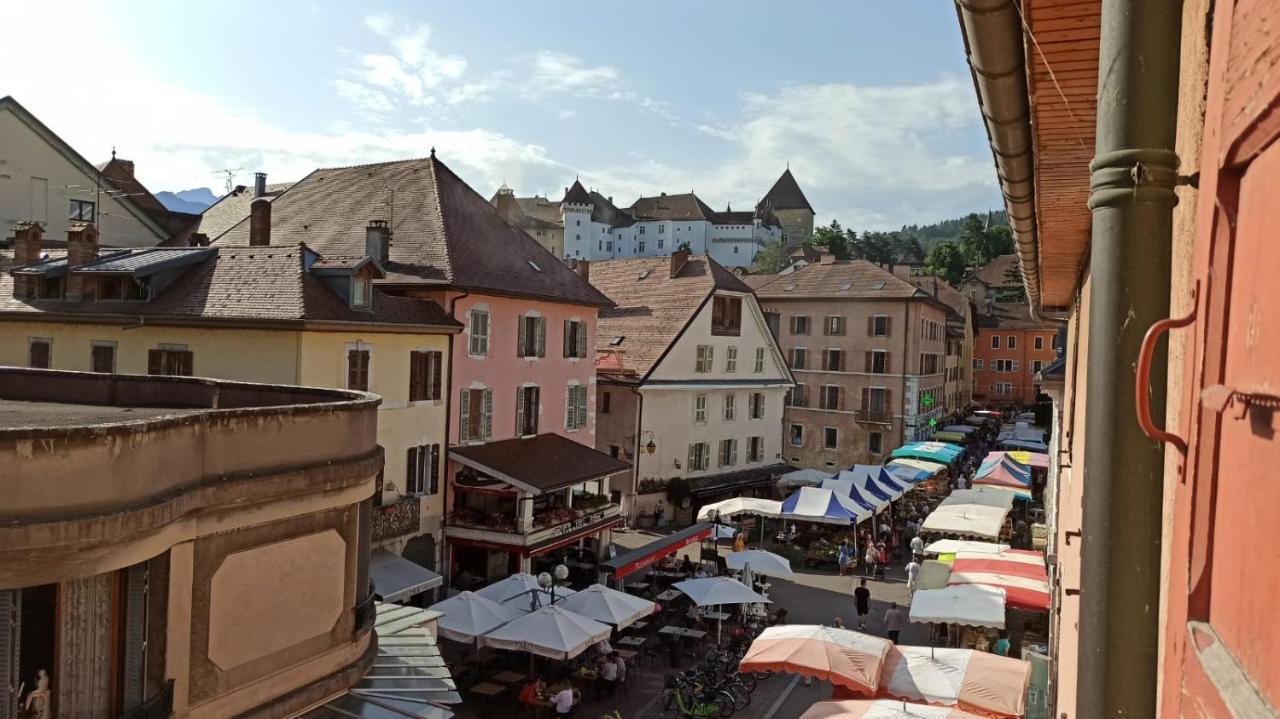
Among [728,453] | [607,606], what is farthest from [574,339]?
[607,606]

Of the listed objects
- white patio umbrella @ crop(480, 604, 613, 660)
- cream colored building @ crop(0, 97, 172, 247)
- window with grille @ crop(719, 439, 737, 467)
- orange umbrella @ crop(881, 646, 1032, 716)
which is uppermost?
cream colored building @ crop(0, 97, 172, 247)

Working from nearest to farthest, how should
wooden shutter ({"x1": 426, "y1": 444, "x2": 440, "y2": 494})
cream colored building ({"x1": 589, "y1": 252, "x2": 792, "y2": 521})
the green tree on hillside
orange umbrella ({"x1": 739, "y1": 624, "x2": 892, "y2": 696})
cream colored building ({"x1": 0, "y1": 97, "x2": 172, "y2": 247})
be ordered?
orange umbrella ({"x1": 739, "y1": 624, "x2": 892, "y2": 696})
wooden shutter ({"x1": 426, "y1": 444, "x2": 440, "y2": 494})
cream colored building ({"x1": 0, "y1": 97, "x2": 172, "y2": 247})
cream colored building ({"x1": 589, "y1": 252, "x2": 792, "y2": 521})
the green tree on hillside

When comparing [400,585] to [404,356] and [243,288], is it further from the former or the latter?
[243,288]

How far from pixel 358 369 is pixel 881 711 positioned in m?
14.8

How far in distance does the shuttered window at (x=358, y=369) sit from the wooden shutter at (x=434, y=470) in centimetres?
328

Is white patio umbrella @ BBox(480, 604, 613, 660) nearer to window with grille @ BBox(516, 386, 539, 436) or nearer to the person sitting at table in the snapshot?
the person sitting at table

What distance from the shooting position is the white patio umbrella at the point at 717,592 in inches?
848

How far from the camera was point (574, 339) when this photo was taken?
104 feet

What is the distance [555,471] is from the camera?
2691cm

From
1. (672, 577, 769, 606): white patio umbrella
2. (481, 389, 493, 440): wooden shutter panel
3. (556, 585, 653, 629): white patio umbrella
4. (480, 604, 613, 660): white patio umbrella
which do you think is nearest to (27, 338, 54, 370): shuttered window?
(481, 389, 493, 440): wooden shutter panel

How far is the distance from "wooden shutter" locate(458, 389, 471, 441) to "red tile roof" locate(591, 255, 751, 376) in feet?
35.9

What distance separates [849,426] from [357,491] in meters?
43.3

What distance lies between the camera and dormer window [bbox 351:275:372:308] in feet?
75.0

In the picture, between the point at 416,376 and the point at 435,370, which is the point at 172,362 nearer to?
the point at 416,376
